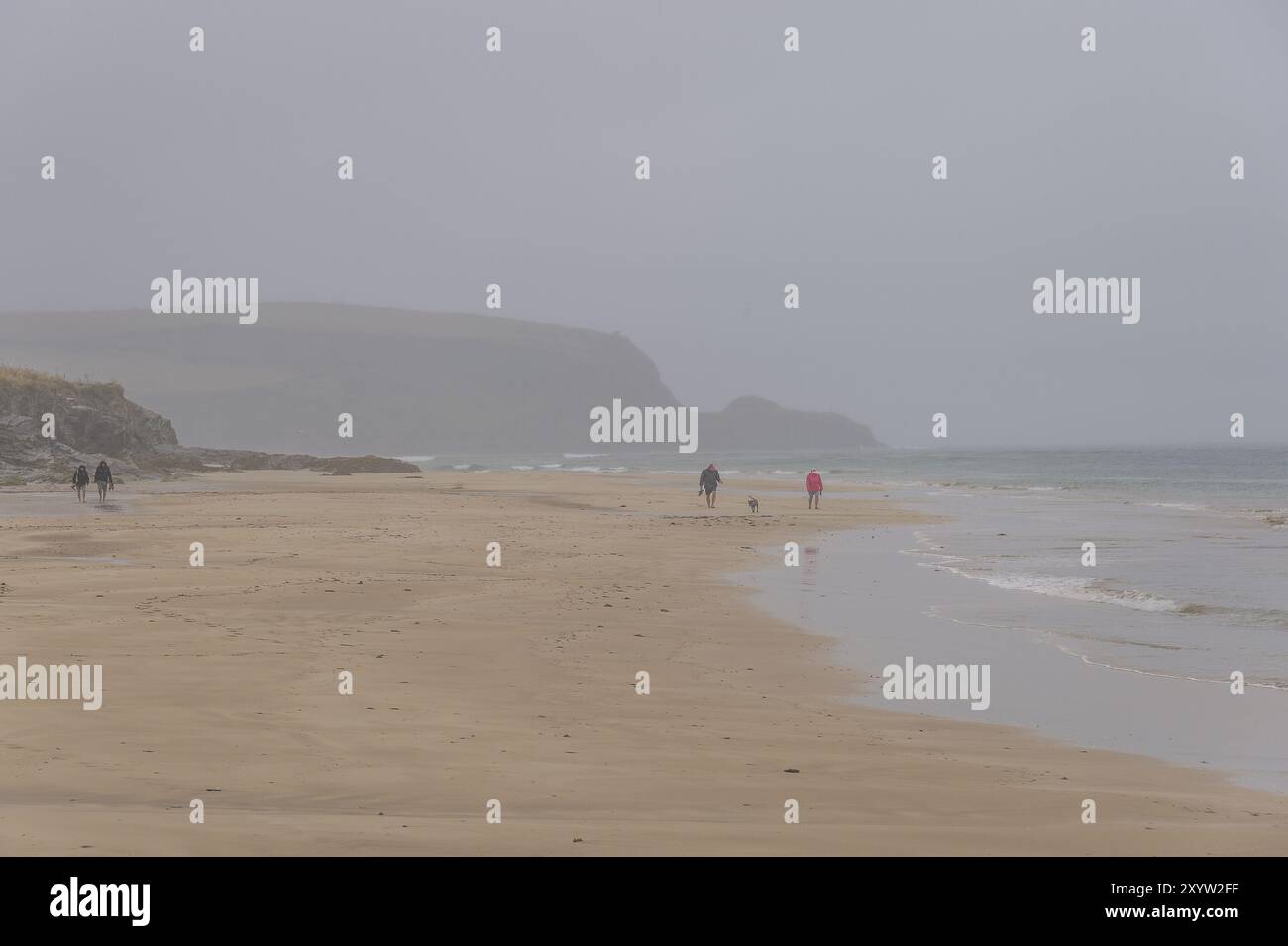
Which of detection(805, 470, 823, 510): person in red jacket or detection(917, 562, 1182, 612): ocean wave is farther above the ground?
detection(805, 470, 823, 510): person in red jacket

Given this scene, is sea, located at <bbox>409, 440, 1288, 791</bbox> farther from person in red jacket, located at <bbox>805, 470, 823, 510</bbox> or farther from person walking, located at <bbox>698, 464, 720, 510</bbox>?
person walking, located at <bbox>698, 464, 720, 510</bbox>

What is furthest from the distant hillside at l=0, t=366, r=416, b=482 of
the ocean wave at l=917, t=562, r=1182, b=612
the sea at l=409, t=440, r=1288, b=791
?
the ocean wave at l=917, t=562, r=1182, b=612

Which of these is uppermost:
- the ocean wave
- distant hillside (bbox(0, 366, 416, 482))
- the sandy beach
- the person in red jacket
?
distant hillside (bbox(0, 366, 416, 482))

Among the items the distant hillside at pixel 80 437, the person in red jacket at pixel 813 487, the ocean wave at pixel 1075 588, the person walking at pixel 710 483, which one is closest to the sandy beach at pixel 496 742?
the ocean wave at pixel 1075 588

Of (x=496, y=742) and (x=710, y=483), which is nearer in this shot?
(x=496, y=742)

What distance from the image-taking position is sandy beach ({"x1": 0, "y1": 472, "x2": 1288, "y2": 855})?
5.67 meters

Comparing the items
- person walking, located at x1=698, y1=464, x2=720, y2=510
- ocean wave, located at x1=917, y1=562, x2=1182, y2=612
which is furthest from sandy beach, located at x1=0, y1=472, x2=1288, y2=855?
person walking, located at x1=698, y1=464, x2=720, y2=510

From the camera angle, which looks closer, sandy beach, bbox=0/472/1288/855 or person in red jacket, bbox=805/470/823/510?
sandy beach, bbox=0/472/1288/855

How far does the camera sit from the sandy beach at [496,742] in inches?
223

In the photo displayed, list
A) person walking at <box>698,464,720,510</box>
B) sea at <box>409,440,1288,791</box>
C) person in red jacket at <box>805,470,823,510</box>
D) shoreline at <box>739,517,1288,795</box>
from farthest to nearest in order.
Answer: person in red jacket at <box>805,470,823,510</box> < person walking at <box>698,464,720,510</box> < sea at <box>409,440,1288,791</box> < shoreline at <box>739,517,1288,795</box>

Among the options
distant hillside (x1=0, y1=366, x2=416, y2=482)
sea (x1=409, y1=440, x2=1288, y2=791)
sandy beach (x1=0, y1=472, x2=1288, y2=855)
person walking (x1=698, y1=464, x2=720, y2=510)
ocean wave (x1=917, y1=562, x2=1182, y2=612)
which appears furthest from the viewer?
distant hillside (x1=0, y1=366, x2=416, y2=482)

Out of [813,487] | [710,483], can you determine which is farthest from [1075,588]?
[710,483]

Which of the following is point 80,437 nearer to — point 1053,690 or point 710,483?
point 710,483

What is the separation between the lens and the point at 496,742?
25.5ft
